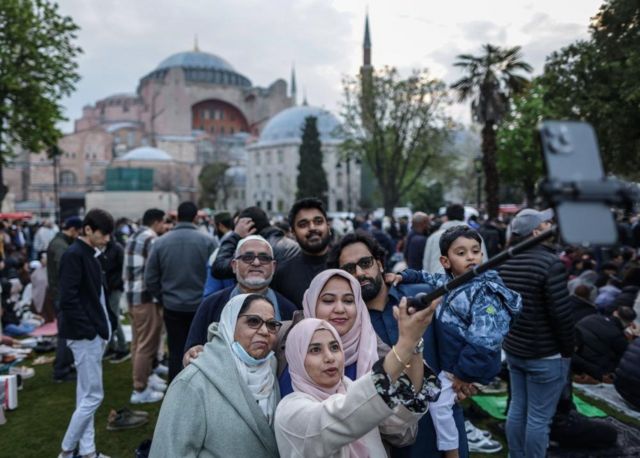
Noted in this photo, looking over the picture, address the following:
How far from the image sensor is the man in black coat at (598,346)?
5.51 metres

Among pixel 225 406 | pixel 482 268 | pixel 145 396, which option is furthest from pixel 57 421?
pixel 482 268

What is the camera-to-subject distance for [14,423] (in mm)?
5473

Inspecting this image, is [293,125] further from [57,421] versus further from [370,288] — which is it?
[370,288]

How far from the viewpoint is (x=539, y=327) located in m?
3.57

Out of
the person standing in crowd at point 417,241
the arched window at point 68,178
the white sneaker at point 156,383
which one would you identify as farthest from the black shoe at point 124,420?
the arched window at point 68,178

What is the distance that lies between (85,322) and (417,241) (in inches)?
204

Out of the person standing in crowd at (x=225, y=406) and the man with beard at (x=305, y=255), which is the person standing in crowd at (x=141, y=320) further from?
the person standing in crowd at (x=225, y=406)

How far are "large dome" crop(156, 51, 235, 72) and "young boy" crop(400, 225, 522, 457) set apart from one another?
100 meters

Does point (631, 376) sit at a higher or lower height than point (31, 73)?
lower

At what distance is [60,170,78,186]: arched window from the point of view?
72750mm

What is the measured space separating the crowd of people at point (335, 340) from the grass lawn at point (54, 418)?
0.23 meters

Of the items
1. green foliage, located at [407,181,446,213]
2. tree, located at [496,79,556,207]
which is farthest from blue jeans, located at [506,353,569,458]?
green foliage, located at [407,181,446,213]

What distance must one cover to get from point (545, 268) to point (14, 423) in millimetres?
5449

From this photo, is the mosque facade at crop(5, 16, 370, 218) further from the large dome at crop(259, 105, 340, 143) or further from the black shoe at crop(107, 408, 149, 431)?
the black shoe at crop(107, 408, 149, 431)
